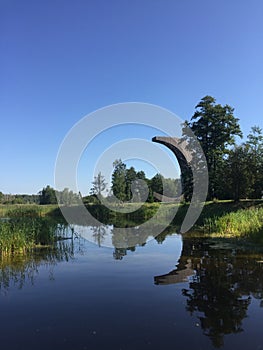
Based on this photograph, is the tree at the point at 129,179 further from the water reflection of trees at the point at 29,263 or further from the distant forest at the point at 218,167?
the water reflection of trees at the point at 29,263

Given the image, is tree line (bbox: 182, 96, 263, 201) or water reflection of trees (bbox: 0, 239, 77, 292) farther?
tree line (bbox: 182, 96, 263, 201)

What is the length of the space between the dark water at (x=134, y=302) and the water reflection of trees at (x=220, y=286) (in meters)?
0.02

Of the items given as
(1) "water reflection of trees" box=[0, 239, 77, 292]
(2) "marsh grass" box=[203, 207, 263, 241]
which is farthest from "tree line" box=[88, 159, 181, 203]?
(1) "water reflection of trees" box=[0, 239, 77, 292]

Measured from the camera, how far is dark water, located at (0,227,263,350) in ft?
18.6

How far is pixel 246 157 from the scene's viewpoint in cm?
2914

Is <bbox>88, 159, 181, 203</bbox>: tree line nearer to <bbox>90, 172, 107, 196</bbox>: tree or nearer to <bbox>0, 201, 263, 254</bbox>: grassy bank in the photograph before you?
<bbox>90, 172, 107, 196</bbox>: tree

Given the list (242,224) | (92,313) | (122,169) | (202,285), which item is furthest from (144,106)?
(122,169)

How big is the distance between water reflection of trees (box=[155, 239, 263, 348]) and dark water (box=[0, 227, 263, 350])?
0.07ft

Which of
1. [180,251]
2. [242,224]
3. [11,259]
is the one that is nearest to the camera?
[11,259]

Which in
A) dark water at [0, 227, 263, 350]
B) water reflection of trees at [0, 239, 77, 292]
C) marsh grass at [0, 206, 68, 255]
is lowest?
dark water at [0, 227, 263, 350]

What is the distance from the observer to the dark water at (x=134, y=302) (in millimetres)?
5672

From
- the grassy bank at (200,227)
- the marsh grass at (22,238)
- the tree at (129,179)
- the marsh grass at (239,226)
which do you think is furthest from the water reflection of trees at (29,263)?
the tree at (129,179)

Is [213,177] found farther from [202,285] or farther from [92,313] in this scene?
[92,313]

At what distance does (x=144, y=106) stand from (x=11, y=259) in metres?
16.9
